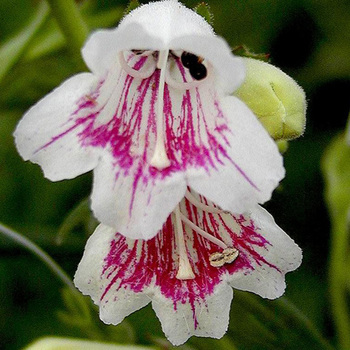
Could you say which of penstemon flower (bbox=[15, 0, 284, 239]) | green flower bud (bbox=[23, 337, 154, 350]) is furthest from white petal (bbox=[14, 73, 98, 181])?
green flower bud (bbox=[23, 337, 154, 350])

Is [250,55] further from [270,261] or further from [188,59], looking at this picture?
[270,261]

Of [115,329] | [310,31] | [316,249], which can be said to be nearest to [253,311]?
[115,329]

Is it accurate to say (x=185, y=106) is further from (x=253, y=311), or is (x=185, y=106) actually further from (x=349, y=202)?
(x=349, y=202)

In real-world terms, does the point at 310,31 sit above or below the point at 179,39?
below

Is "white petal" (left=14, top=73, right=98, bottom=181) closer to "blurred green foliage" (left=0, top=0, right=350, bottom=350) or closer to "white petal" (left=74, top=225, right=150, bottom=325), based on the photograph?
"white petal" (left=74, top=225, right=150, bottom=325)

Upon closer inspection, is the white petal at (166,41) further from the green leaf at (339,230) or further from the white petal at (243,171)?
the green leaf at (339,230)
